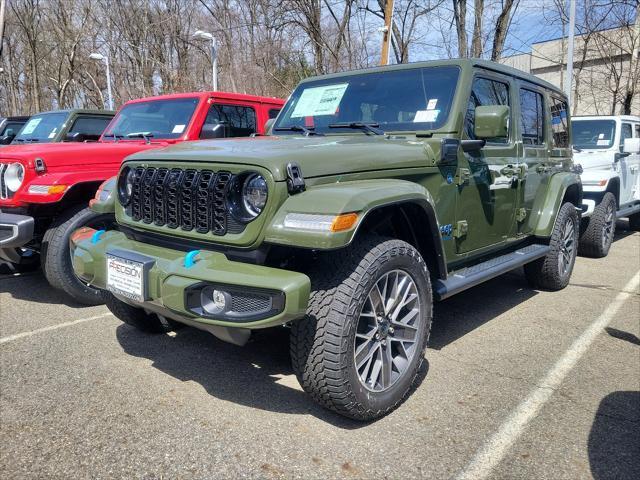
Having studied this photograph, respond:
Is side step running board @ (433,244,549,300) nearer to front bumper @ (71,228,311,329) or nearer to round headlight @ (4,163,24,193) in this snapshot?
front bumper @ (71,228,311,329)

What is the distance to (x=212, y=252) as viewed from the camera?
2.63 m

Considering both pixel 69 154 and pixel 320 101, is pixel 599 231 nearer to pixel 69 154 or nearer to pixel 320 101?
pixel 320 101

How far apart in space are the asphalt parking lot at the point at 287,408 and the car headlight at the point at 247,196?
1094mm

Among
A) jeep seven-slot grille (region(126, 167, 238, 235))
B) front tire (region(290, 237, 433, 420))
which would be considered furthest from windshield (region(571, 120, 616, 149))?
jeep seven-slot grille (region(126, 167, 238, 235))

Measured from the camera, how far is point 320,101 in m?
4.07

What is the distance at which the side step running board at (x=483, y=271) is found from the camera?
3.31 metres

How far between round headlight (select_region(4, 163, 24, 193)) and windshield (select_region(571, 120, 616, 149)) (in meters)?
7.29

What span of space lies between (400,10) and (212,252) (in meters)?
19.9

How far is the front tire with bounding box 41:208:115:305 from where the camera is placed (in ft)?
14.4

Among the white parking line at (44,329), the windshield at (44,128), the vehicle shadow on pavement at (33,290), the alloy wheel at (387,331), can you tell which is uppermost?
the windshield at (44,128)

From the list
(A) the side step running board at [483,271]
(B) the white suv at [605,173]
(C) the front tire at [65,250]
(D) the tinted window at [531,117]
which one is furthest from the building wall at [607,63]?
(C) the front tire at [65,250]

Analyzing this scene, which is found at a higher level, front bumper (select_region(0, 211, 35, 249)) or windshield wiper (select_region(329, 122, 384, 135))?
windshield wiper (select_region(329, 122, 384, 135))

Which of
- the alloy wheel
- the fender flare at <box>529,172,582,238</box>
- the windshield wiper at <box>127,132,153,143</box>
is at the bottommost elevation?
the alloy wheel

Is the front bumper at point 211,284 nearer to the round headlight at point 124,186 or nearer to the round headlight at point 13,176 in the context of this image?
the round headlight at point 124,186
